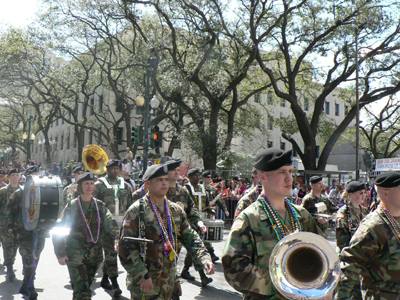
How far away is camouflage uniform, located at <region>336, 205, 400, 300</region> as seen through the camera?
11.1ft

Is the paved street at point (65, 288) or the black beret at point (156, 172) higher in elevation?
the black beret at point (156, 172)

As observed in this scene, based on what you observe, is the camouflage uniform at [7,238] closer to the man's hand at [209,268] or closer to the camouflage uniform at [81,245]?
the camouflage uniform at [81,245]

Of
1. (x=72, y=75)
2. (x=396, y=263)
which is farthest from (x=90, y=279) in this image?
(x=72, y=75)

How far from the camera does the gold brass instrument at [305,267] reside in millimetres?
2268

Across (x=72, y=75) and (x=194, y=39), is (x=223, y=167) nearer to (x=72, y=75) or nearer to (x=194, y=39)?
(x=194, y=39)

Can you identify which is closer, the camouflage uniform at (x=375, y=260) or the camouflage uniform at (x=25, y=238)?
the camouflage uniform at (x=375, y=260)

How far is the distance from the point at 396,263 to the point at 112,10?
21359 mm

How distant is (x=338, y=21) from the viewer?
21594 millimetres

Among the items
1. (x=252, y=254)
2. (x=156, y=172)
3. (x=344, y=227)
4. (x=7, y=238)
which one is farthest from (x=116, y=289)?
(x=252, y=254)

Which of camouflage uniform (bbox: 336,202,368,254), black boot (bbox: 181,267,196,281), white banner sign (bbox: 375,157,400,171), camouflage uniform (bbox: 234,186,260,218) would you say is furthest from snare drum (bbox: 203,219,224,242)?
white banner sign (bbox: 375,157,400,171)

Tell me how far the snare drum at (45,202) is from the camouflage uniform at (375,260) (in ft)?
13.9

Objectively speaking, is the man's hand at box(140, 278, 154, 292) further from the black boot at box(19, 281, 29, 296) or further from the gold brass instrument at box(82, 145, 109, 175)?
the gold brass instrument at box(82, 145, 109, 175)

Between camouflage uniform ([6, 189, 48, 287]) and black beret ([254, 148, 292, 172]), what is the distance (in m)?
4.70

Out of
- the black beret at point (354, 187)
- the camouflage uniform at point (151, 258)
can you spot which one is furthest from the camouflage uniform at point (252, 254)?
the black beret at point (354, 187)
